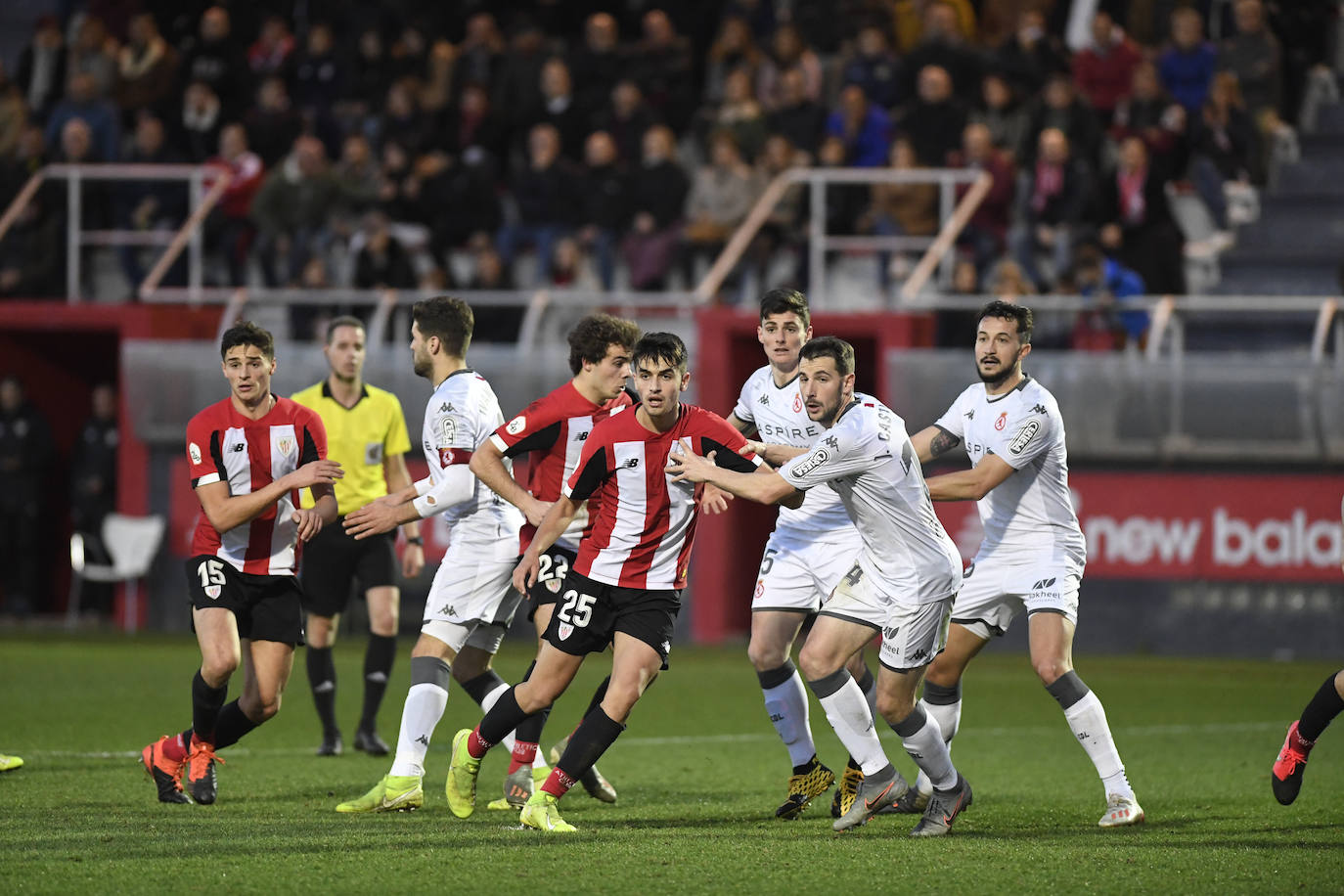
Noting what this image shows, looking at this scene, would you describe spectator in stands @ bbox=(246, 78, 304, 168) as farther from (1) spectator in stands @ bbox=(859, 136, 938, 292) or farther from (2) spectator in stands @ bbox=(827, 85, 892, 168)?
(1) spectator in stands @ bbox=(859, 136, 938, 292)

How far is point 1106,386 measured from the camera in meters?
15.9

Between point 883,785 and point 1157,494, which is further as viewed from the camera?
point 1157,494

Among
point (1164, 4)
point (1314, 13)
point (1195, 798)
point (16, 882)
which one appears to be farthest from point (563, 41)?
point (16, 882)

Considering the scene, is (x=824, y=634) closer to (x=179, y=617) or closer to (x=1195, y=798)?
(x=1195, y=798)

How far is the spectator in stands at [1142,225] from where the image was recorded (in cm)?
1636

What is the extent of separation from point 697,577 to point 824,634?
360 inches

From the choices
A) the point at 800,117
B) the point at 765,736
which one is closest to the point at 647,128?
the point at 800,117

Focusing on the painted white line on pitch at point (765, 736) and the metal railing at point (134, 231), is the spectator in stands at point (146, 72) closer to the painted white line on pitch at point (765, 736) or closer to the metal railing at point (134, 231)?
the metal railing at point (134, 231)

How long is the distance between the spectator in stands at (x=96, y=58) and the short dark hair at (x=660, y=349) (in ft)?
49.1

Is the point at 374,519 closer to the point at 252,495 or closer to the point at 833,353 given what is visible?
the point at 252,495

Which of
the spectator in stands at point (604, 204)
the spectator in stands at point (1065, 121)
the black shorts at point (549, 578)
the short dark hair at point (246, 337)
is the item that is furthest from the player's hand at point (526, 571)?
the spectator in stands at point (1065, 121)

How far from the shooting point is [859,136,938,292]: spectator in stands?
17125mm

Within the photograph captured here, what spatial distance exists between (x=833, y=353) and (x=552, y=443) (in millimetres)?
1373

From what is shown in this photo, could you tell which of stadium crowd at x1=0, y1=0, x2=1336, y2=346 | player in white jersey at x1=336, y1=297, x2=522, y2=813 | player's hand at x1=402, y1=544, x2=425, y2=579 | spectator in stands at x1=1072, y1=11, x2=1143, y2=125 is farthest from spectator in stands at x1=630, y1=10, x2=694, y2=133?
player in white jersey at x1=336, y1=297, x2=522, y2=813
